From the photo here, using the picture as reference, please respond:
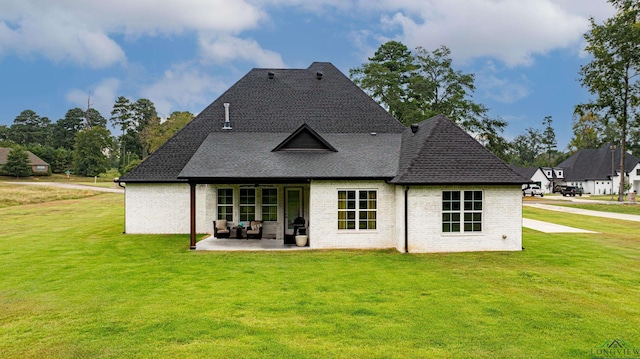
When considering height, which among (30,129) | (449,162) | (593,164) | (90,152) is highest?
(30,129)

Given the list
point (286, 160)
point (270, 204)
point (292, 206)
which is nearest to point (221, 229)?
point (270, 204)

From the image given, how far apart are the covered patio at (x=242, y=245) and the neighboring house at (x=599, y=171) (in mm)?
60264

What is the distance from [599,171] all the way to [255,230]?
67084 mm

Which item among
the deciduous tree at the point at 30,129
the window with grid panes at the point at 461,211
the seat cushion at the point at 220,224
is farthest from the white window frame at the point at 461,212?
the deciduous tree at the point at 30,129

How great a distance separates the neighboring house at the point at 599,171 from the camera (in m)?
61.8

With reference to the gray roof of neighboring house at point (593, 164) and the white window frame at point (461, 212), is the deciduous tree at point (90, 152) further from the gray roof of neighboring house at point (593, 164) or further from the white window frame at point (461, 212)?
the gray roof of neighboring house at point (593, 164)

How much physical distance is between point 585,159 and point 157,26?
70.9 m

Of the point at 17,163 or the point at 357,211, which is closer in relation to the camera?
the point at 357,211

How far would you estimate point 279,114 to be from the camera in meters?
19.9

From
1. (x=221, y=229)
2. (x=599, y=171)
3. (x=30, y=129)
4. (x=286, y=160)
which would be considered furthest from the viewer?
(x=30, y=129)

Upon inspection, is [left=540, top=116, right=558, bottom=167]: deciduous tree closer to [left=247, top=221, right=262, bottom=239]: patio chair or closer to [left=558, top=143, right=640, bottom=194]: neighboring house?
[left=558, top=143, right=640, bottom=194]: neighboring house

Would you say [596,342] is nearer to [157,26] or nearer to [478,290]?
[478,290]

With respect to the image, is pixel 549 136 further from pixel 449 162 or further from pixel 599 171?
pixel 449 162

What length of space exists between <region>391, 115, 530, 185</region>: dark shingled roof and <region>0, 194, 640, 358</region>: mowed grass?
2.49m
